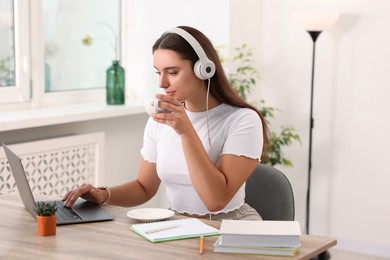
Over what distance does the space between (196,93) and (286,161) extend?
1774 millimetres

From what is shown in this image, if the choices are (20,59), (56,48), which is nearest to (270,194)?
(20,59)

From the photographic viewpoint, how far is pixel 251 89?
14.1 ft

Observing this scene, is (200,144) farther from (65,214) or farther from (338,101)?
(338,101)

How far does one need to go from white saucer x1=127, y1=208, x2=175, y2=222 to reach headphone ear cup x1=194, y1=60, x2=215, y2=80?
0.43m

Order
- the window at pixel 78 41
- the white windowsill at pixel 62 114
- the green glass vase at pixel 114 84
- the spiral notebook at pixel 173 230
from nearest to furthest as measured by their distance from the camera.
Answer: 1. the spiral notebook at pixel 173 230
2. the white windowsill at pixel 62 114
3. the window at pixel 78 41
4. the green glass vase at pixel 114 84

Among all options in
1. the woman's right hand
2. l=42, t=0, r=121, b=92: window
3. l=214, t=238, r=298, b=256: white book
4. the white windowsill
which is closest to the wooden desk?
l=214, t=238, r=298, b=256: white book

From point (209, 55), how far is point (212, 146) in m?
0.29

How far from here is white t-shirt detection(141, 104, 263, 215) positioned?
7.67 ft

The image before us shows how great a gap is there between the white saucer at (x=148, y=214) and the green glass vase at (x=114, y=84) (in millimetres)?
1767

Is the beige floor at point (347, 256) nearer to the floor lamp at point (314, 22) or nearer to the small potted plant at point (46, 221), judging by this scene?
the floor lamp at point (314, 22)

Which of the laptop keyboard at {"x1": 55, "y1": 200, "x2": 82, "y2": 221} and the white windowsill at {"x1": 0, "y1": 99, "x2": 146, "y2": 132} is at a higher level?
the white windowsill at {"x1": 0, "y1": 99, "x2": 146, "y2": 132}

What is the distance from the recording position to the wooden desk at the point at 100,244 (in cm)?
181

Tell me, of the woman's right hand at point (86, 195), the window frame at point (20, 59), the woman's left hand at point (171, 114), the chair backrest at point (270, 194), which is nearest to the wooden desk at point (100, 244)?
the woman's right hand at point (86, 195)

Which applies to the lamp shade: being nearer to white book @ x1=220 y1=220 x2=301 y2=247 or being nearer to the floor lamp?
the floor lamp
